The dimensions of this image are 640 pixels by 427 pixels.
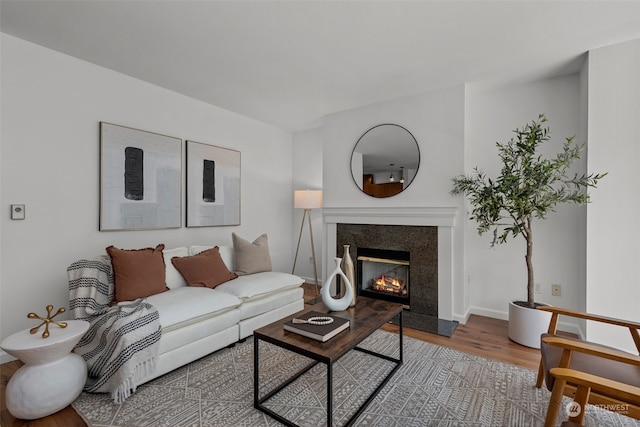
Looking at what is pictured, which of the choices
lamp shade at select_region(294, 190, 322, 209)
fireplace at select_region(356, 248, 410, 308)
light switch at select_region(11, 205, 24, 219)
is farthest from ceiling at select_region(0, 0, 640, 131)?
fireplace at select_region(356, 248, 410, 308)

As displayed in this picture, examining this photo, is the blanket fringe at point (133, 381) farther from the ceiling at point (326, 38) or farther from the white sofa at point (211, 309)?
the ceiling at point (326, 38)

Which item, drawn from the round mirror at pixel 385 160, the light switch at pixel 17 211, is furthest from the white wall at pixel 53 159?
the round mirror at pixel 385 160

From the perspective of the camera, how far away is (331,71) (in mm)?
2793

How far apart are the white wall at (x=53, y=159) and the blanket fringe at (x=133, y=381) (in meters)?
1.28

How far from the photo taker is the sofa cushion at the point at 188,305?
2.10 metres

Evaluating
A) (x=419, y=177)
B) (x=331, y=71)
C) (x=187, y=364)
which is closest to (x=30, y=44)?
(x=331, y=71)

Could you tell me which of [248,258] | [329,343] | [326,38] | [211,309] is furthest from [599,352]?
[248,258]

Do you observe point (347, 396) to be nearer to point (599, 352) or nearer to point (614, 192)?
point (599, 352)

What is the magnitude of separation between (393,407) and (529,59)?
3.04m

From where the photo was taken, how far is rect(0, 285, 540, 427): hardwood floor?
1.64m

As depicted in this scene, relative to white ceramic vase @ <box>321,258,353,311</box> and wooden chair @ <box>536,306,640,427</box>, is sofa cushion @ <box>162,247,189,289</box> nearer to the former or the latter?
white ceramic vase @ <box>321,258,353,311</box>

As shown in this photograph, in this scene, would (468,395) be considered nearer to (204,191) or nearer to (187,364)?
(187,364)

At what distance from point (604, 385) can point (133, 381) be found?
8.03ft

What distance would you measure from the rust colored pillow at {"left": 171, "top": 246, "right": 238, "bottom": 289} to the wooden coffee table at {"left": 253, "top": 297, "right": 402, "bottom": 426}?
117cm
